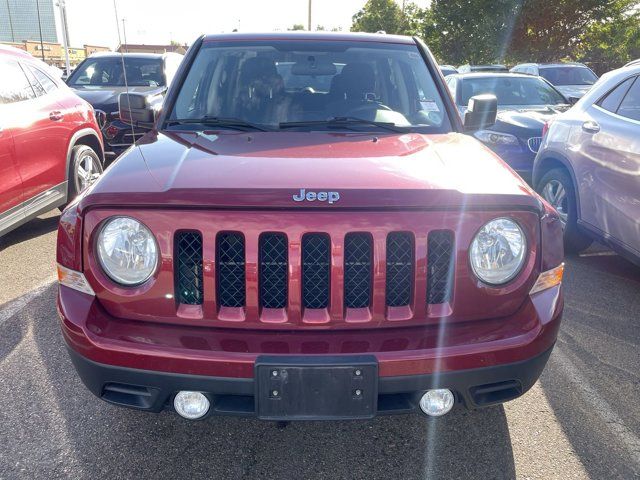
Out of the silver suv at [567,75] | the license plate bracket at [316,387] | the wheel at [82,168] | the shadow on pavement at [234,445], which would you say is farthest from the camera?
the silver suv at [567,75]

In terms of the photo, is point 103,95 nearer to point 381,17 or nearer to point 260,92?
point 260,92

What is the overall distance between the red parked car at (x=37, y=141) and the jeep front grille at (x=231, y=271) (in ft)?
10.2

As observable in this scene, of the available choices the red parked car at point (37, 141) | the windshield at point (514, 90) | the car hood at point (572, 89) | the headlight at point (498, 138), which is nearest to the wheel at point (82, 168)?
the red parked car at point (37, 141)

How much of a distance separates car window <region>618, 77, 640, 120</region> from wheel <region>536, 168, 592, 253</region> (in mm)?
717

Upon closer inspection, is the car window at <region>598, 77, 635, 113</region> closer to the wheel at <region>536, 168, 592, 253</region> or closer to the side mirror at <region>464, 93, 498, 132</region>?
the wheel at <region>536, 168, 592, 253</region>

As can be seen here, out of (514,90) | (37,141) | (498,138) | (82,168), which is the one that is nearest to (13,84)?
(37,141)

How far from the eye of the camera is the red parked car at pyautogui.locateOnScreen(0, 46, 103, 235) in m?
4.40

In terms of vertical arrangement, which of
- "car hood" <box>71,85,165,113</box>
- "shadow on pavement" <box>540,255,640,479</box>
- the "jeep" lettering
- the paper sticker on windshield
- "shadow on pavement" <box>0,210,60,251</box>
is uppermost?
the paper sticker on windshield

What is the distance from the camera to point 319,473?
2320 millimetres

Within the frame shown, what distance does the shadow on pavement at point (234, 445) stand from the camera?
2.32m

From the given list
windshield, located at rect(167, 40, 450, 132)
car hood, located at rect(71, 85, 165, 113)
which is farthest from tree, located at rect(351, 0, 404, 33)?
windshield, located at rect(167, 40, 450, 132)

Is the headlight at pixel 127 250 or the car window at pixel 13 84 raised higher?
the car window at pixel 13 84

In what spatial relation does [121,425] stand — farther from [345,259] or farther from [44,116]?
[44,116]

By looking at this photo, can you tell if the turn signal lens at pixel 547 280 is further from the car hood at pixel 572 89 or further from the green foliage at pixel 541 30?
the green foliage at pixel 541 30
